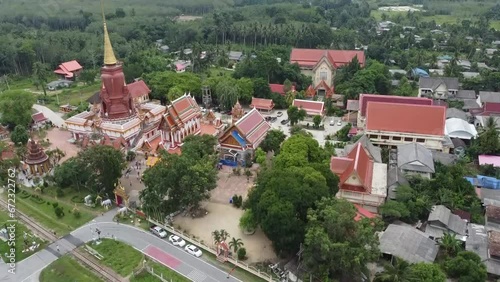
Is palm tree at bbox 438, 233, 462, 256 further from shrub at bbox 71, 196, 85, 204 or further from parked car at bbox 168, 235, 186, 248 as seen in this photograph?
shrub at bbox 71, 196, 85, 204

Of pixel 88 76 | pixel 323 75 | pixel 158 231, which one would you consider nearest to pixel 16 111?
pixel 88 76

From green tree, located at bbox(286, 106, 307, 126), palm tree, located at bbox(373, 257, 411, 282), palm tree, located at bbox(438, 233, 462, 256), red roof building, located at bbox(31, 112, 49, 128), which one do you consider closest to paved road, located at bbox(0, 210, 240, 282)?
Answer: palm tree, located at bbox(373, 257, 411, 282)

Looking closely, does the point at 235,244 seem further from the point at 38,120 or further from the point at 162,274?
the point at 38,120

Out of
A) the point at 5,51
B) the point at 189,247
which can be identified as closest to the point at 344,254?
the point at 189,247

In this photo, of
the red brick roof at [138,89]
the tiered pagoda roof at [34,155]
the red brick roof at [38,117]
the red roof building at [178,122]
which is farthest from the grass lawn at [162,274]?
the red brick roof at [38,117]

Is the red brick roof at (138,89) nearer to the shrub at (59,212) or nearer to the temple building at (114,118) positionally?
the temple building at (114,118)
